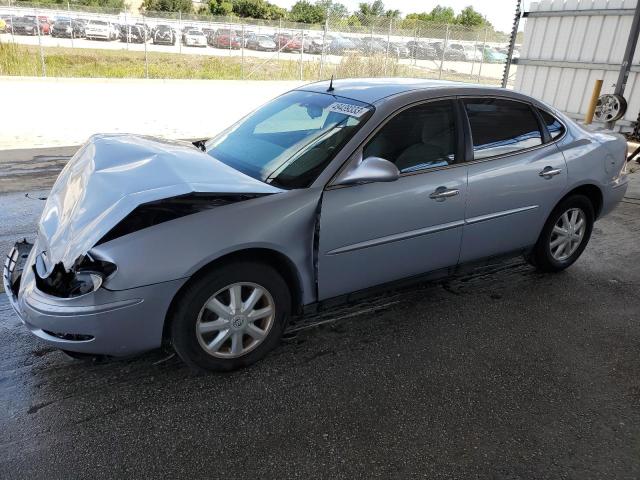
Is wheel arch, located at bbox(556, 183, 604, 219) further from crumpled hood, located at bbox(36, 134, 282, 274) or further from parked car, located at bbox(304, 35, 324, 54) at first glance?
parked car, located at bbox(304, 35, 324, 54)

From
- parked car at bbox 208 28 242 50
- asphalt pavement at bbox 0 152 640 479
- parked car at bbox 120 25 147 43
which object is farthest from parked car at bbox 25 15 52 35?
asphalt pavement at bbox 0 152 640 479

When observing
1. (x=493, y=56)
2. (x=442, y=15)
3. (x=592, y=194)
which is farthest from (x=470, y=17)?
(x=592, y=194)

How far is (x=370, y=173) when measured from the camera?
123 inches

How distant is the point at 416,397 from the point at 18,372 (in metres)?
2.28

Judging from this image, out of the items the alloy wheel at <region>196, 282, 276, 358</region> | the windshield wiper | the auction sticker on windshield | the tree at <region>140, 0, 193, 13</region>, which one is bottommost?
the alloy wheel at <region>196, 282, 276, 358</region>

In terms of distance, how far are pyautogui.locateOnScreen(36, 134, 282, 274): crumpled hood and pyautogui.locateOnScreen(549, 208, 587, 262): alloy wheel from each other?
2.71m

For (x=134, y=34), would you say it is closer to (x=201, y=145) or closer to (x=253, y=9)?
(x=201, y=145)

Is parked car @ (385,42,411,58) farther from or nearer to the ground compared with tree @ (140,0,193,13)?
nearer to the ground

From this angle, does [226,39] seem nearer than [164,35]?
No

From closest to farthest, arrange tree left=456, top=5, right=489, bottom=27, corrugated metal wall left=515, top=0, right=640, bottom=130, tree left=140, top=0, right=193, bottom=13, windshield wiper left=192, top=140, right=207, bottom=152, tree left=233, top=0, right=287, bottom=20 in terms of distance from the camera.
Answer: windshield wiper left=192, top=140, right=207, bottom=152, corrugated metal wall left=515, top=0, right=640, bottom=130, tree left=140, top=0, right=193, bottom=13, tree left=233, top=0, right=287, bottom=20, tree left=456, top=5, right=489, bottom=27

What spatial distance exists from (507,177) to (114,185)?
107 inches

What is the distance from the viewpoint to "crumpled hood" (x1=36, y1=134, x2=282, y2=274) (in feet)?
9.00

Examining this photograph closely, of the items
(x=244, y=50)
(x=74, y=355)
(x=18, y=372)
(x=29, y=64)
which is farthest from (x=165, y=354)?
(x=244, y=50)

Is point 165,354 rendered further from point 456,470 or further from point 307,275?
point 456,470
